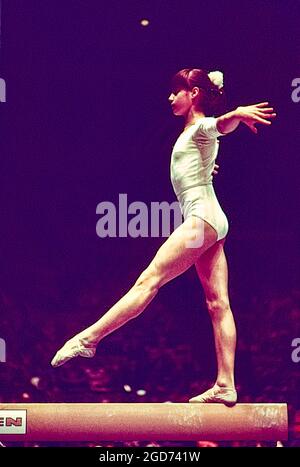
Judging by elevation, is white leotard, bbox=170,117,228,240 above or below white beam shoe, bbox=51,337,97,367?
above

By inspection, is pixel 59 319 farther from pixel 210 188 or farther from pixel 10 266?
pixel 210 188

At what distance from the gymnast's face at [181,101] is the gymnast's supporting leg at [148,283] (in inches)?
19.7

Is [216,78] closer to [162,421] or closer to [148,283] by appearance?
[148,283]

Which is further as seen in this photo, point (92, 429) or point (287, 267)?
point (287, 267)

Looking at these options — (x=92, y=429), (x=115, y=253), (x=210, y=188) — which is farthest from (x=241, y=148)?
(x=92, y=429)

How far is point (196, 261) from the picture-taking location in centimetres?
366

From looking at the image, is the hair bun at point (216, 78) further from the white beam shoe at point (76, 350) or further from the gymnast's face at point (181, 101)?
the white beam shoe at point (76, 350)

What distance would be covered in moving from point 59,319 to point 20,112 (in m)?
0.93

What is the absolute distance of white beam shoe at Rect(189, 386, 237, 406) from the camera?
354cm

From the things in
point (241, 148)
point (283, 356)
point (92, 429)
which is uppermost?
point (241, 148)

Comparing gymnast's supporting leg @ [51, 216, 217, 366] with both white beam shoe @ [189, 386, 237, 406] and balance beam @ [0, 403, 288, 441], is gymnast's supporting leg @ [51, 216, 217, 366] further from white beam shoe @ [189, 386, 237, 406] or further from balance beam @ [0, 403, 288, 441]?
white beam shoe @ [189, 386, 237, 406]

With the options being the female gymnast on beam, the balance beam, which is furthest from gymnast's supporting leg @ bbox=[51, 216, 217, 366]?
the balance beam

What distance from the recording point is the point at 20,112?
13.1ft

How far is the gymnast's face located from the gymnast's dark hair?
0.02 metres
